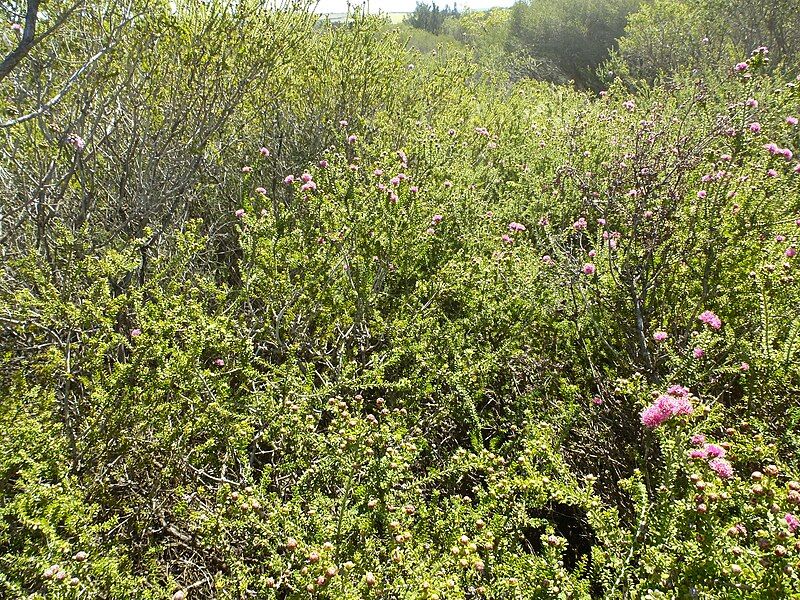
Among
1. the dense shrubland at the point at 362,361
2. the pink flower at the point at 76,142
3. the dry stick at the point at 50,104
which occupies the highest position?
the dry stick at the point at 50,104

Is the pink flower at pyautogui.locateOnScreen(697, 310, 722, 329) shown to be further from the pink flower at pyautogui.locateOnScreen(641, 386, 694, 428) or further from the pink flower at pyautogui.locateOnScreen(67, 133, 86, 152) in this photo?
the pink flower at pyautogui.locateOnScreen(67, 133, 86, 152)

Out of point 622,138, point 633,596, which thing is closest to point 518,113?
point 622,138

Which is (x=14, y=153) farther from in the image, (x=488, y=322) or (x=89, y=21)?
(x=488, y=322)

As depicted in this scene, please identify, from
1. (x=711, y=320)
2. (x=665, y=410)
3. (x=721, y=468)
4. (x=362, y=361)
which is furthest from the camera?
(x=362, y=361)

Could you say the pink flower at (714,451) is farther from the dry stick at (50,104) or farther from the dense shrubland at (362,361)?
the dry stick at (50,104)

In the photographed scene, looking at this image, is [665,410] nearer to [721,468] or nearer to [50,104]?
[721,468]

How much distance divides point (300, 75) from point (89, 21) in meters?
1.67

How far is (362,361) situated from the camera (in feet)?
9.29

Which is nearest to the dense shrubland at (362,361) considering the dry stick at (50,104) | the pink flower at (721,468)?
the pink flower at (721,468)

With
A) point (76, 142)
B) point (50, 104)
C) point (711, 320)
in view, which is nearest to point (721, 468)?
point (711, 320)

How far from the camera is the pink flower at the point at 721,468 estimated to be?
1.64 m

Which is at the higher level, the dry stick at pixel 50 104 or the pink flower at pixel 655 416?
the dry stick at pixel 50 104

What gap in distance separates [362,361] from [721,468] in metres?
1.74

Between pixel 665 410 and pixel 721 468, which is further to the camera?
pixel 665 410
